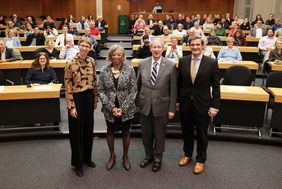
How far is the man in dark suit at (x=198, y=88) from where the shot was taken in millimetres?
3504

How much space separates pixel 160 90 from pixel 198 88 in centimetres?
42

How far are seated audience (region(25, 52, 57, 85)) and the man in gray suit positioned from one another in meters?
2.31

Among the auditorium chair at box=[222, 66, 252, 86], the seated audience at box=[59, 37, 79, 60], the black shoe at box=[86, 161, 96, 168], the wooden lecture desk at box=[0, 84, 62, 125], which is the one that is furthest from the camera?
the seated audience at box=[59, 37, 79, 60]

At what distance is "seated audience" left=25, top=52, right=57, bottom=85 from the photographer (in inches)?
211

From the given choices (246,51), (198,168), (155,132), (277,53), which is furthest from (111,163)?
(246,51)

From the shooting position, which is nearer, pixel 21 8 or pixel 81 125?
pixel 81 125

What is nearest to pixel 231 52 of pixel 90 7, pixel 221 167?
pixel 221 167

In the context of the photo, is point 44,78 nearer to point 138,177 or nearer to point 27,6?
point 138,177

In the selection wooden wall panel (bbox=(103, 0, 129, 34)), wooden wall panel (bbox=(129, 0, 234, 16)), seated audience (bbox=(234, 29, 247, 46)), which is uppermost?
wooden wall panel (bbox=(129, 0, 234, 16))

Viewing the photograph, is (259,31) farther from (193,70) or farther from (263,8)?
(193,70)

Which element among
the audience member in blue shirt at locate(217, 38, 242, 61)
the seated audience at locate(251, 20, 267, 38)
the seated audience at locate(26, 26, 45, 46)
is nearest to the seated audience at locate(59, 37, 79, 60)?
the seated audience at locate(26, 26, 45, 46)

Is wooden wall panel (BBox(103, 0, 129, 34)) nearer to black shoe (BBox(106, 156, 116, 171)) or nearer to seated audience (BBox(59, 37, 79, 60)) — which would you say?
seated audience (BBox(59, 37, 79, 60))

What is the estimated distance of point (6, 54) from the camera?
6723mm

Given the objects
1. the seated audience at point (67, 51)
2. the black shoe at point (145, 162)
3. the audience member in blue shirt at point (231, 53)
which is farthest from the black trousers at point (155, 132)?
the seated audience at point (67, 51)
